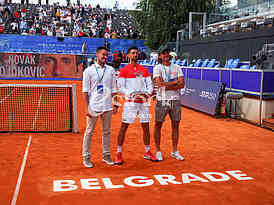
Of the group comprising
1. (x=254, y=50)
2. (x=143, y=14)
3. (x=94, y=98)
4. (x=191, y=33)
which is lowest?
(x=94, y=98)

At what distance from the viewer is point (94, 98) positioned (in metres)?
5.83

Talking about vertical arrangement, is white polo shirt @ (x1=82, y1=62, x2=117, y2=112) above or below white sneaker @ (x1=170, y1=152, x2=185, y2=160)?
above

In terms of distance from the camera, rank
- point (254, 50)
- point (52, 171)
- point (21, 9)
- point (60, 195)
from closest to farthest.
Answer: point (60, 195) → point (52, 171) → point (254, 50) → point (21, 9)

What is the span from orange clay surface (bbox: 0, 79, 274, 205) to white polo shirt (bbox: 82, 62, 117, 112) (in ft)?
3.57

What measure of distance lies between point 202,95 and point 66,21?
90.4 feet

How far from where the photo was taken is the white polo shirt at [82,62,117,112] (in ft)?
18.9

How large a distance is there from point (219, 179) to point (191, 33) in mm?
25047

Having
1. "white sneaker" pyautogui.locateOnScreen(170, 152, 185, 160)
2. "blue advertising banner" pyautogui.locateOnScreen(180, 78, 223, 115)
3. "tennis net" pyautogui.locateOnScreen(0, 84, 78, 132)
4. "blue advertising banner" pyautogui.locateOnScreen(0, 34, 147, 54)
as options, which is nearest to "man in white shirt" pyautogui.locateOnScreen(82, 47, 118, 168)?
"white sneaker" pyautogui.locateOnScreen(170, 152, 185, 160)

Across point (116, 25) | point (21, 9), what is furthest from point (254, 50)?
point (21, 9)

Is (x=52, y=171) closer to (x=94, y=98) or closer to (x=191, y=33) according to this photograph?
(x=94, y=98)

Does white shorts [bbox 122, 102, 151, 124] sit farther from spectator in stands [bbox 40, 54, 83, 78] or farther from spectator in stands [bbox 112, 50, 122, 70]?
spectator in stands [bbox 112, 50, 122, 70]

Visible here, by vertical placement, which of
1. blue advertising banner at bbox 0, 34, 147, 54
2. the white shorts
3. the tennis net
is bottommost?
the tennis net

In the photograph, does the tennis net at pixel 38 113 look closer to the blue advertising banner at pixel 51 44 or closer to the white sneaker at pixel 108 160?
the white sneaker at pixel 108 160

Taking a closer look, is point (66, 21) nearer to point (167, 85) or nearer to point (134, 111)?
point (167, 85)
